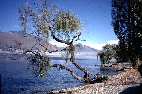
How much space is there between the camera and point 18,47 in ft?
132

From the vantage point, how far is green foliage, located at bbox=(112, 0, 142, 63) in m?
37.4

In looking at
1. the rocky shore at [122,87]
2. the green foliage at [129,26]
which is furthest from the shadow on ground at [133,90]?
the green foliage at [129,26]

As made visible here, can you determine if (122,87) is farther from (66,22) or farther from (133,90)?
(66,22)

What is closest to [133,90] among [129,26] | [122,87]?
[122,87]

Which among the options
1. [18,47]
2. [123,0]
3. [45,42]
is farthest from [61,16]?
[123,0]

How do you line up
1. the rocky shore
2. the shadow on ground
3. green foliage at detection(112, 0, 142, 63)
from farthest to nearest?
green foliage at detection(112, 0, 142, 63)
the rocky shore
the shadow on ground

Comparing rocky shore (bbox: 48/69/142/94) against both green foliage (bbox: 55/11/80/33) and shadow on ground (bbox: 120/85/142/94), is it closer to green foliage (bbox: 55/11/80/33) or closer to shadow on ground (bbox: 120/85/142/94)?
shadow on ground (bbox: 120/85/142/94)

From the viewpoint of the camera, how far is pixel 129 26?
39594 millimetres

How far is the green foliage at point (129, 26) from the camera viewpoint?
123ft

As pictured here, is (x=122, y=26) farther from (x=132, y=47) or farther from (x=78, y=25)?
(x=78, y=25)

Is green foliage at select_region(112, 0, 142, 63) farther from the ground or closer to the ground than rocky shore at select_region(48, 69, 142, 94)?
farther from the ground

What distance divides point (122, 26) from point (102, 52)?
156 m

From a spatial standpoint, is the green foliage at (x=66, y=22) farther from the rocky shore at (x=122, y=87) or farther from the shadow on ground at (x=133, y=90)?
the shadow on ground at (x=133, y=90)

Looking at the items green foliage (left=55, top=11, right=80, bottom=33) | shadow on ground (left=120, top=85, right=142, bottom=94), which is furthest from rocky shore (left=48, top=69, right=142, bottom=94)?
green foliage (left=55, top=11, right=80, bottom=33)
